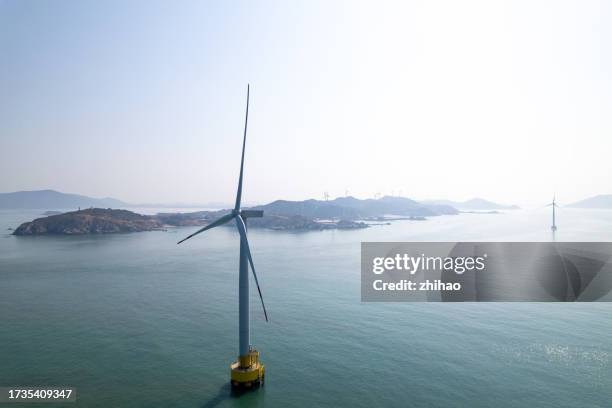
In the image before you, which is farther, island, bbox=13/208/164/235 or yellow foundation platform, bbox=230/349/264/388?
island, bbox=13/208/164/235

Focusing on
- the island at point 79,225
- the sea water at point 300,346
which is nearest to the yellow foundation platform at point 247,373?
the sea water at point 300,346

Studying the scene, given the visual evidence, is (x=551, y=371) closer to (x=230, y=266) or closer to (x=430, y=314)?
(x=430, y=314)

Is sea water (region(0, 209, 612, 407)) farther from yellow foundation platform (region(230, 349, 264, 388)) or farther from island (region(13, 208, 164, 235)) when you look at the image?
island (region(13, 208, 164, 235))

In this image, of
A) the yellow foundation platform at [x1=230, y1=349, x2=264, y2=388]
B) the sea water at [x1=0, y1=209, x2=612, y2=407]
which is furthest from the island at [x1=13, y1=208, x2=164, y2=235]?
the yellow foundation platform at [x1=230, y1=349, x2=264, y2=388]

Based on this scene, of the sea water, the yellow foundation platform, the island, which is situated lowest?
the sea water

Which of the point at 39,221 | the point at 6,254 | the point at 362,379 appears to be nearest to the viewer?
the point at 362,379

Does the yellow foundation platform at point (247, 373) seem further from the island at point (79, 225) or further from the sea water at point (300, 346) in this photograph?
the island at point (79, 225)

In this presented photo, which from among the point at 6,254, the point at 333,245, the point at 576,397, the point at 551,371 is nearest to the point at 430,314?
the point at 551,371
